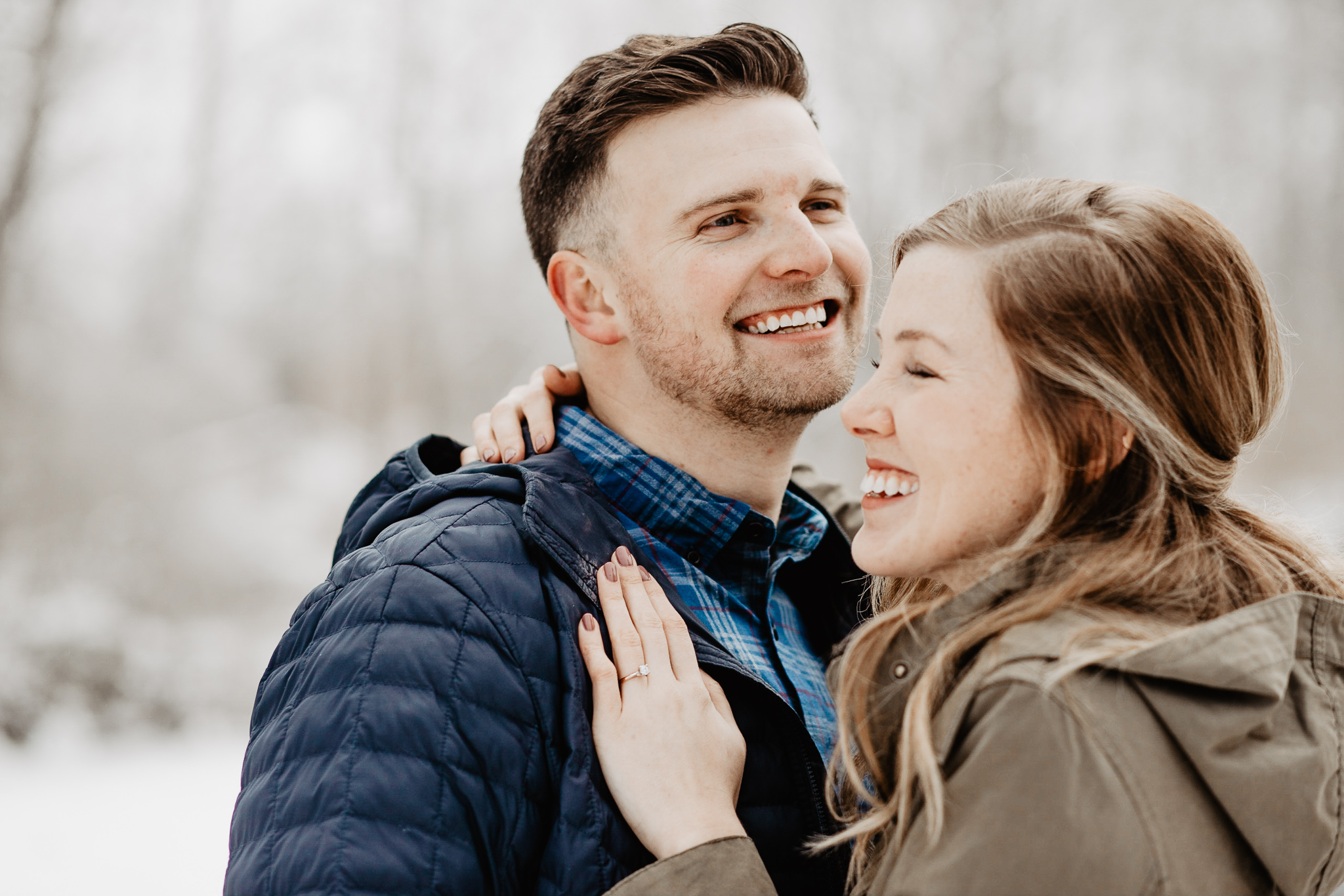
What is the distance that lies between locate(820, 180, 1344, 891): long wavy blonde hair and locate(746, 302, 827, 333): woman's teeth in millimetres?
540

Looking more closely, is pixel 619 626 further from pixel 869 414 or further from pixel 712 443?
pixel 712 443

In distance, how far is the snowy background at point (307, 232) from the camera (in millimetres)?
4137

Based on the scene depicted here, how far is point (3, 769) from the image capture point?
350 cm

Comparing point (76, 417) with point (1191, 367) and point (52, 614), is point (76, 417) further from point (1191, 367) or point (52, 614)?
point (1191, 367)

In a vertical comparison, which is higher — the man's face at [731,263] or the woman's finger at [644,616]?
the man's face at [731,263]

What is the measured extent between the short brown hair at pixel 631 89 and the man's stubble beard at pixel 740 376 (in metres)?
0.25

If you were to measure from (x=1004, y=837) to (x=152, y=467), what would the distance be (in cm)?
422

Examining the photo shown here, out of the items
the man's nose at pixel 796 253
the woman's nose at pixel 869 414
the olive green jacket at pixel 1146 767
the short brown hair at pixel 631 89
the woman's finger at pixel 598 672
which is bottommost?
the olive green jacket at pixel 1146 767

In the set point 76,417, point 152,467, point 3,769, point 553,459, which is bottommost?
point 3,769

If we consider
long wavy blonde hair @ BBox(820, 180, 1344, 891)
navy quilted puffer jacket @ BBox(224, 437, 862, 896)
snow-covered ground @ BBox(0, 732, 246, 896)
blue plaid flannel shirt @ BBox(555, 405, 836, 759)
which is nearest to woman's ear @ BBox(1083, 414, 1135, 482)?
long wavy blonde hair @ BBox(820, 180, 1344, 891)

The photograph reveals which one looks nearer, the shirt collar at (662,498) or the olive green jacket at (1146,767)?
the olive green jacket at (1146,767)

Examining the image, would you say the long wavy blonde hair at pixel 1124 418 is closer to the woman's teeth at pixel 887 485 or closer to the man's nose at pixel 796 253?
the woman's teeth at pixel 887 485

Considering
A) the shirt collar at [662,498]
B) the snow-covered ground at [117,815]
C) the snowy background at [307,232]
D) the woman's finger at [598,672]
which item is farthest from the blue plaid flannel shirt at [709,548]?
the snowy background at [307,232]

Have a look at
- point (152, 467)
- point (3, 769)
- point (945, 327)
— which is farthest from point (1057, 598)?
point (152, 467)
